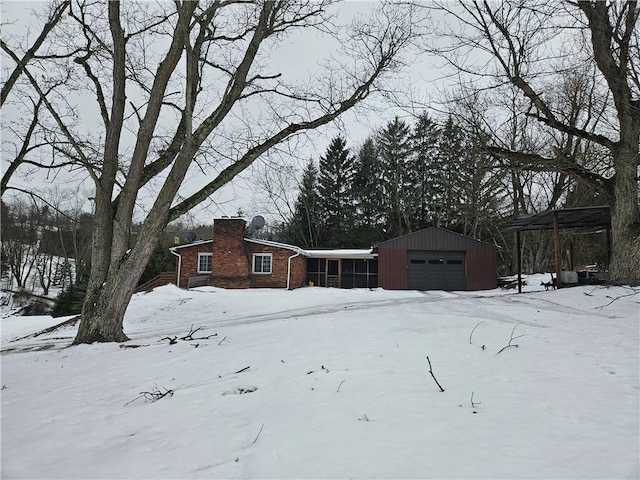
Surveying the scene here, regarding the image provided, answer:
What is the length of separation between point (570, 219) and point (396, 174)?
21095 millimetres

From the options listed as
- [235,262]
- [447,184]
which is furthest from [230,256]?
[447,184]

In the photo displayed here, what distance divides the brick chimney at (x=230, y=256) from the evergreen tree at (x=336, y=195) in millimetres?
14235

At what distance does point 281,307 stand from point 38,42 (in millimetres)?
9491

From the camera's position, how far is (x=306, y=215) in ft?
120

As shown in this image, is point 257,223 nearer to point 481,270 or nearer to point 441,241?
point 441,241

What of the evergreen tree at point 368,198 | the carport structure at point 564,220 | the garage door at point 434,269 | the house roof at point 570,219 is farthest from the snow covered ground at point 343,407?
the evergreen tree at point 368,198

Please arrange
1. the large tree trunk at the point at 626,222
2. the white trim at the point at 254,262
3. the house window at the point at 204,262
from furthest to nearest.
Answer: the house window at the point at 204,262, the white trim at the point at 254,262, the large tree trunk at the point at 626,222

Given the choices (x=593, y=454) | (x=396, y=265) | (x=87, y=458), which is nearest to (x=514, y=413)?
(x=593, y=454)

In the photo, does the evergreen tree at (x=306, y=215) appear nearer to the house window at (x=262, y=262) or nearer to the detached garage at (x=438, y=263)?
the house window at (x=262, y=262)

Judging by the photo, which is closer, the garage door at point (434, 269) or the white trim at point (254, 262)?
the garage door at point (434, 269)

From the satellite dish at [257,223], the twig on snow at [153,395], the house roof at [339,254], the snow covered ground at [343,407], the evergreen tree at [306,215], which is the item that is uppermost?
the evergreen tree at [306,215]

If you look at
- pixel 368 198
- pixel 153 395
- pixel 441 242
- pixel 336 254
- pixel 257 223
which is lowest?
pixel 153 395

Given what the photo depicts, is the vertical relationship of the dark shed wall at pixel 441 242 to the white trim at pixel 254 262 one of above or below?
above

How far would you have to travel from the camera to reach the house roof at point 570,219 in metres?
11.6
